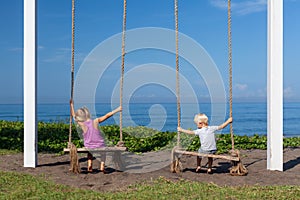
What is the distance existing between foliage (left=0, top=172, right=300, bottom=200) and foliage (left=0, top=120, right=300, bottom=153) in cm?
377

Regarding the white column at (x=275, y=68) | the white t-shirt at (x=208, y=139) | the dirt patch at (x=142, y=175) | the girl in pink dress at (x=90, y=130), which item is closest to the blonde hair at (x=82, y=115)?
the girl in pink dress at (x=90, y=130)

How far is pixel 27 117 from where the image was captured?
21.7 ft

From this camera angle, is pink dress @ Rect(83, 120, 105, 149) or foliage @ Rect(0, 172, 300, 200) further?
pink dress @ Rect(83, 120, 105, 149)

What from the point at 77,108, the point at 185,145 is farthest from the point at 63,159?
the point at 185,145

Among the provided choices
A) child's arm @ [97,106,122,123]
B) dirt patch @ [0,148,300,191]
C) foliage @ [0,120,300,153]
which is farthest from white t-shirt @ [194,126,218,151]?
foliage @ [0,120,300,153]

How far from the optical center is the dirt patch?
19.1ft

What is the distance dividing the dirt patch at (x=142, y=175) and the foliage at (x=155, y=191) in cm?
25

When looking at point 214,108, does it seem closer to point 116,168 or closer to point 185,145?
point 116,168

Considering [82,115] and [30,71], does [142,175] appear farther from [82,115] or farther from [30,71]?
[30,71]

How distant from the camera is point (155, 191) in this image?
5195mm

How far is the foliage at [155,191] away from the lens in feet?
16.3

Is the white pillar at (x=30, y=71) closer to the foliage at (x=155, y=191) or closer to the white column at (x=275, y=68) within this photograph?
the foliage at (x=155, y=191)

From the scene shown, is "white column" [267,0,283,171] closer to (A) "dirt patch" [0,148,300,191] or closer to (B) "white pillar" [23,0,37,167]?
(A) "dirt patch" [0,148,300,191]

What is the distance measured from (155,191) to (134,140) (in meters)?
5.45
